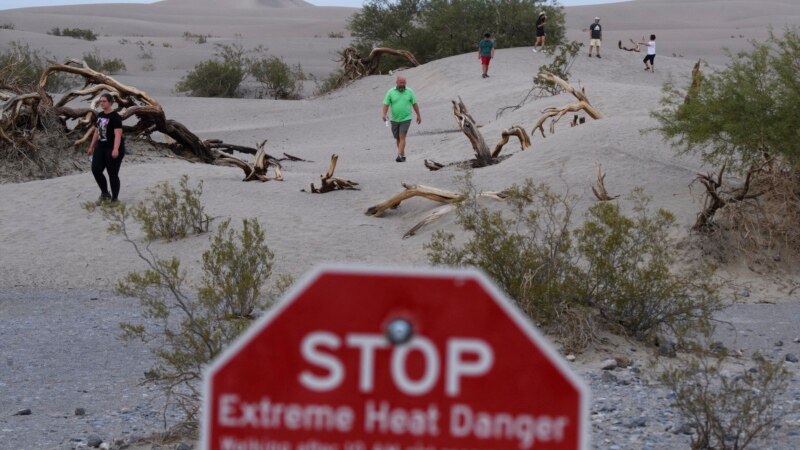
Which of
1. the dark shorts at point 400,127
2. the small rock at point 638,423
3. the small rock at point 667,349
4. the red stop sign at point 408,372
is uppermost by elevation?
the red stop sign at point 408,372

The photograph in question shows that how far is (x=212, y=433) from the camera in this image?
7.27 ft

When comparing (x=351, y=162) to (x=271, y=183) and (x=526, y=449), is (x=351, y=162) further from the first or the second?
(x=526, y=449)

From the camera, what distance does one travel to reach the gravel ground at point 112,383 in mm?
6539

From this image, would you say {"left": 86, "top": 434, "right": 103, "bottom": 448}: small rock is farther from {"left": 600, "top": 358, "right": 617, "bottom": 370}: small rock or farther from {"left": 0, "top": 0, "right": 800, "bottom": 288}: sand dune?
{"left": 0, "top": 0, "right": 800, "bottom": 288}: sand dune

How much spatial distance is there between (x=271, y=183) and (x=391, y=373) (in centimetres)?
1449

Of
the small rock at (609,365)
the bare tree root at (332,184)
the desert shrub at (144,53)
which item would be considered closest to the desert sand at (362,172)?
the bare tree root at (332,184)

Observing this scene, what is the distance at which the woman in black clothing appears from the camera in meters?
14.4

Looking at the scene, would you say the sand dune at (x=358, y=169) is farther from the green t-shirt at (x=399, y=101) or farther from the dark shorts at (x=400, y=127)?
the green t-shirt at (x=399, y=101)

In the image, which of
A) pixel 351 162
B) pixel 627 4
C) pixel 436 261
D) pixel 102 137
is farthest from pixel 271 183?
pixel 627 4

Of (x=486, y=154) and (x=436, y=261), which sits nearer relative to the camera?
(x=436, y=261)

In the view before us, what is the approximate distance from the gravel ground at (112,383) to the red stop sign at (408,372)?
4.11m

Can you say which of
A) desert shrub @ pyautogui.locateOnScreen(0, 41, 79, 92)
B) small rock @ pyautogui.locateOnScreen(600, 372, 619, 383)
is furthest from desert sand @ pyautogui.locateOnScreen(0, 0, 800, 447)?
small rock @ pyautogui.locateOnScreen(600, 372, 619, 383)

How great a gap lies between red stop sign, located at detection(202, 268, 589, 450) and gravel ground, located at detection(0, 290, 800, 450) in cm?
411

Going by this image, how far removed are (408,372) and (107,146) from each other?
1312 centimetres
